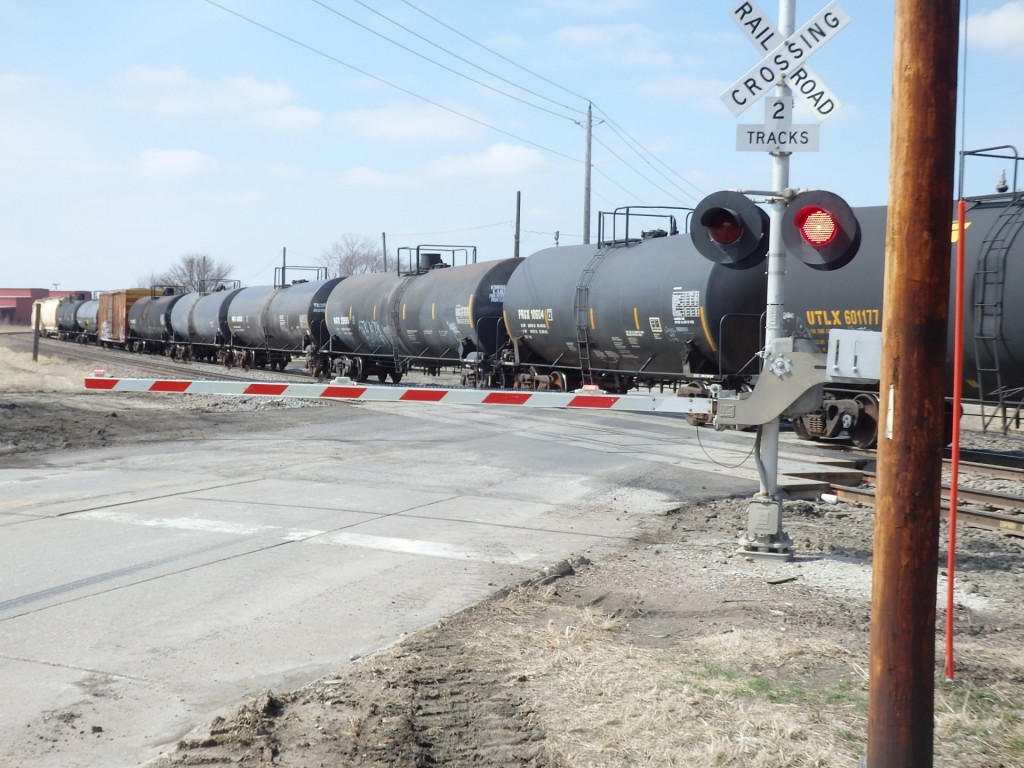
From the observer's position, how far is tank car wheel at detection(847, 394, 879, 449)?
15000mm

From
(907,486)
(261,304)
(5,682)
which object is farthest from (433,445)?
(261,304)

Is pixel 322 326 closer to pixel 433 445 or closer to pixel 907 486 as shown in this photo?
pixel 433 445

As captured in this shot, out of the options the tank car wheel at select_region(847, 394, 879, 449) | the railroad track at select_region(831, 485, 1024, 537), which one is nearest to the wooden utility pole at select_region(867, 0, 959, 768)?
the railroad track at select_region(831, 485, 1024, 537)

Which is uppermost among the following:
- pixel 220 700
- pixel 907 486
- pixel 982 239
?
pixel 982 239

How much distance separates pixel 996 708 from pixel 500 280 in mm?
19709

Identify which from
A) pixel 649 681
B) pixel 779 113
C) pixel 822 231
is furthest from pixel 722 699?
pixel 779 113

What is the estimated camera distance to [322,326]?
32.5 metres

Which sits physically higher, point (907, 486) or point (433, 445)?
point (907, 486)

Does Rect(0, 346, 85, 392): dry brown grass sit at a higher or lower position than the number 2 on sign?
lower

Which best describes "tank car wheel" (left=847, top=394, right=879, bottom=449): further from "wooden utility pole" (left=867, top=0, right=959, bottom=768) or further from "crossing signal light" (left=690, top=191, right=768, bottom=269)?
"wooden utility pole" (left=867, top=0, right=959, bottom=768)

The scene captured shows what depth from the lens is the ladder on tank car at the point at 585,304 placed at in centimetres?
1953

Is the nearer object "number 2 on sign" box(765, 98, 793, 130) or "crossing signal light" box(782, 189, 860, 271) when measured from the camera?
"crossing signal light" box(782, 189, 860, 271)

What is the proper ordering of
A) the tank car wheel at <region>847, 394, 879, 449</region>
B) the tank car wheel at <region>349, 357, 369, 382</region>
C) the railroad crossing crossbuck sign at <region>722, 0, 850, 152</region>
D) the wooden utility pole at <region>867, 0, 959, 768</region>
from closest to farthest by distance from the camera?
the wooden utility pole at <region>867, 0, 959, 768</region> → the railroad crossing crossbuck sign at <region>722, 0, 850, 152</region> → the tank car wheel at <region>847, 394, 879, 449</region> → the tank car wheel at <region>349, 357, 369, 382</region>

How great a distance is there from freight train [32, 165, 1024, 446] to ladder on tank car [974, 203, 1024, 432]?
0.05 ft
